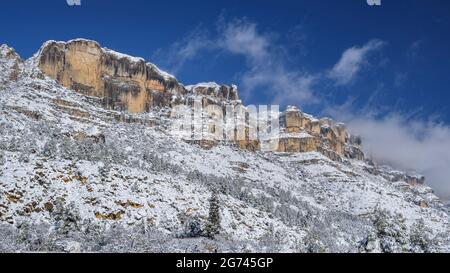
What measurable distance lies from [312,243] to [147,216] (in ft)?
102

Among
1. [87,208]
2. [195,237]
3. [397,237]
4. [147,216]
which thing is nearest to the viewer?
[397,237]

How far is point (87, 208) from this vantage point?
77625mm

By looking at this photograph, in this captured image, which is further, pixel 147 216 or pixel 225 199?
pixel 225 199

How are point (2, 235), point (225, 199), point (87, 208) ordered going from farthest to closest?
point (225, 199), point (87, 208), point (2, 235)

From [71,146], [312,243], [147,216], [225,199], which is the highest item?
[71,146]

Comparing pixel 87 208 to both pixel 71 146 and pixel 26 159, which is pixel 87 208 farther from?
pixel 71 146

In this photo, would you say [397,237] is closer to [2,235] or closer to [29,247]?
[29,247]

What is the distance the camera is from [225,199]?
110 m

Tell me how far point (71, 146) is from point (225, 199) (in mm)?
35674
